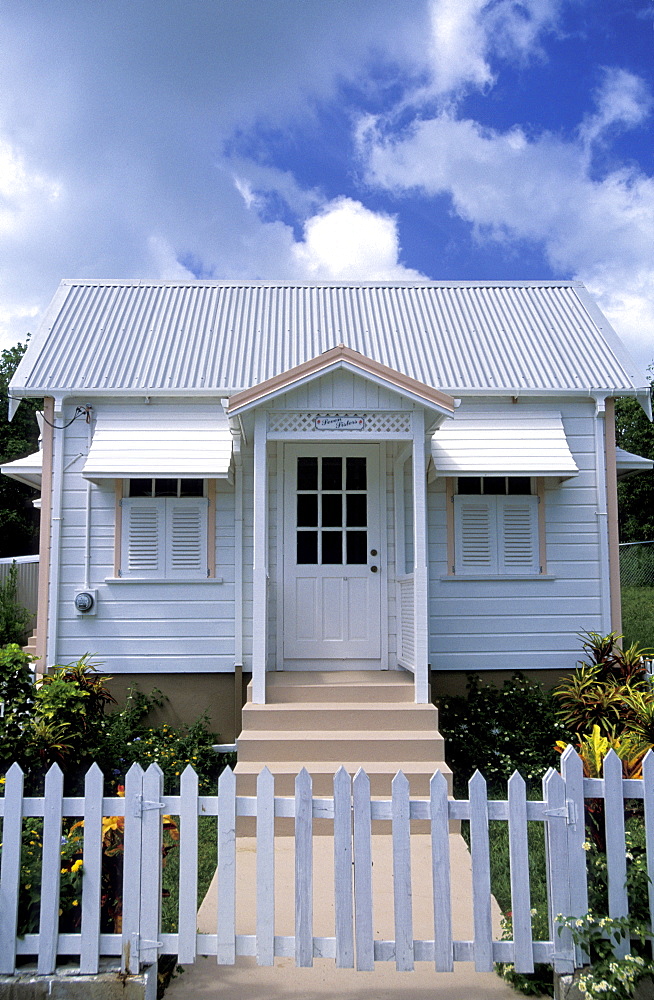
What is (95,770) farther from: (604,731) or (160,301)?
(160,301)

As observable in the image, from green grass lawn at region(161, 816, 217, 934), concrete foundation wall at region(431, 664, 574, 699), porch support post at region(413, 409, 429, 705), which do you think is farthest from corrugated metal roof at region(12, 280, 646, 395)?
green grass lawn at region(161, 816, 217, 934)

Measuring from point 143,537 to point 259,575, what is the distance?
199 centimetres

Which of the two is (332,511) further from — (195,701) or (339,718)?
(195,701)

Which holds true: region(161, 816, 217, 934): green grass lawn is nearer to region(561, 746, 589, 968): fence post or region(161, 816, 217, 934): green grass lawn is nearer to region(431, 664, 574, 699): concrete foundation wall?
region(561, 746, 589, 968): fence post

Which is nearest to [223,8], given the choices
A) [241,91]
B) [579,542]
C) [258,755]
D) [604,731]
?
[241,91]

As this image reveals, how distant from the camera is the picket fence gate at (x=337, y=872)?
3.36 meters

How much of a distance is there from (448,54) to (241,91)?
9.07 feet

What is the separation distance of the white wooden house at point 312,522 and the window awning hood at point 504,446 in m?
0.02

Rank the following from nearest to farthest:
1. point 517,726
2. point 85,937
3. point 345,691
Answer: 1. point 85,937
2. point 345,691
3. point 517,726

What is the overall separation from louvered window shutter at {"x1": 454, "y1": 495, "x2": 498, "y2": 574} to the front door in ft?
3.11

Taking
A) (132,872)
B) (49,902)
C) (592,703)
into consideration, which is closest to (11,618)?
(592,703)

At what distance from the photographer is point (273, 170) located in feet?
40.4

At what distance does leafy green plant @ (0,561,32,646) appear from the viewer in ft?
43.4

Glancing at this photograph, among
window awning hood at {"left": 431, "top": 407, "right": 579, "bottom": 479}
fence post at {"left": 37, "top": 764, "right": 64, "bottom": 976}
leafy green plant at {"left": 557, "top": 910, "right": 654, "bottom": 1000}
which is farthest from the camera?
window awning hood at {"left": 431, "top": 407, "right": 579, "bottom": 479}
